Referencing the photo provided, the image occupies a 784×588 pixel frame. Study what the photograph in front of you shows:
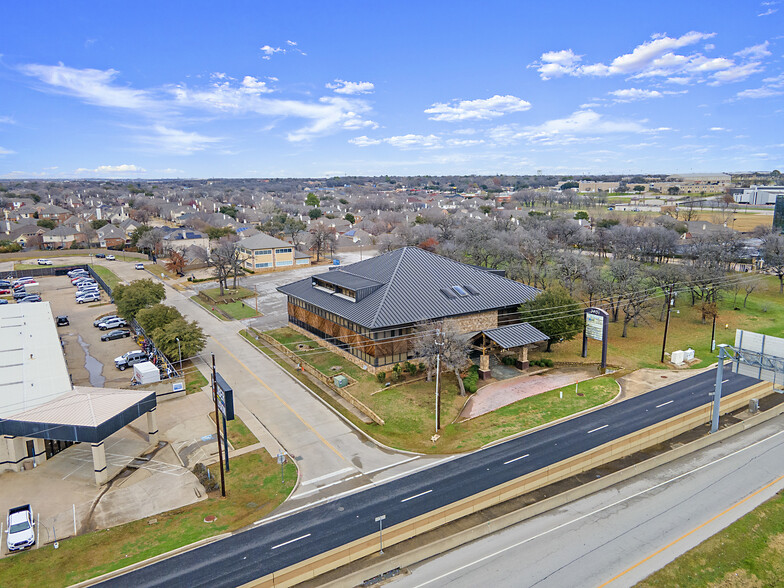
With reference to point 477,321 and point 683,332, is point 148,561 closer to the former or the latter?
point 477,321

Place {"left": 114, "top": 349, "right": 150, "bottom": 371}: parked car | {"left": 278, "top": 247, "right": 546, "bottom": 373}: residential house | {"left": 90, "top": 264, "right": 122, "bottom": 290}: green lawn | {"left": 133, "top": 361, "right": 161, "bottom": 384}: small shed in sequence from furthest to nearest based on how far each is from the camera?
1. {"left": 90, "top": 264, "right": 122, "bottom": 290}: green lawn
2. {"left": 114, "top": 349, "right": 150, "bottom": 371}: parked car
3. {"left": 278, "top": 247, "right": 546, "bottom": 373}: residential house
4. {"left": 133, "top": 361, "right": 161, "bottom": 384}: small shed

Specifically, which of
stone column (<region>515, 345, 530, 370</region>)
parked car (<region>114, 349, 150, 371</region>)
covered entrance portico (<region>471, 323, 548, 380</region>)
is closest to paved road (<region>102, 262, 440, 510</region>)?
parked car (<region>114, 349, 150, 371</region>)

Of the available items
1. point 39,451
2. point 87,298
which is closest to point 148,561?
point 39,451

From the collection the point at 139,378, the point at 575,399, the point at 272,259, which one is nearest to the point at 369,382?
the point at 575,399

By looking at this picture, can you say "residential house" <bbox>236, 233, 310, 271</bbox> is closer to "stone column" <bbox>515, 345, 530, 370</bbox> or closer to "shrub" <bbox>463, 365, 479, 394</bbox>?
"shrub" <bbox>463, 365, 479, 394</bbox>

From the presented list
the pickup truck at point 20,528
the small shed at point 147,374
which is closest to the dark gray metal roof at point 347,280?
the small shed at point 147,374

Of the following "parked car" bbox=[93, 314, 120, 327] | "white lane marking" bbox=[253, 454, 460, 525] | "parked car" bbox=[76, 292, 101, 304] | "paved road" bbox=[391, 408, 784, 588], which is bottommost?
"paved road" bbox=[391, 408, 784, 588]
